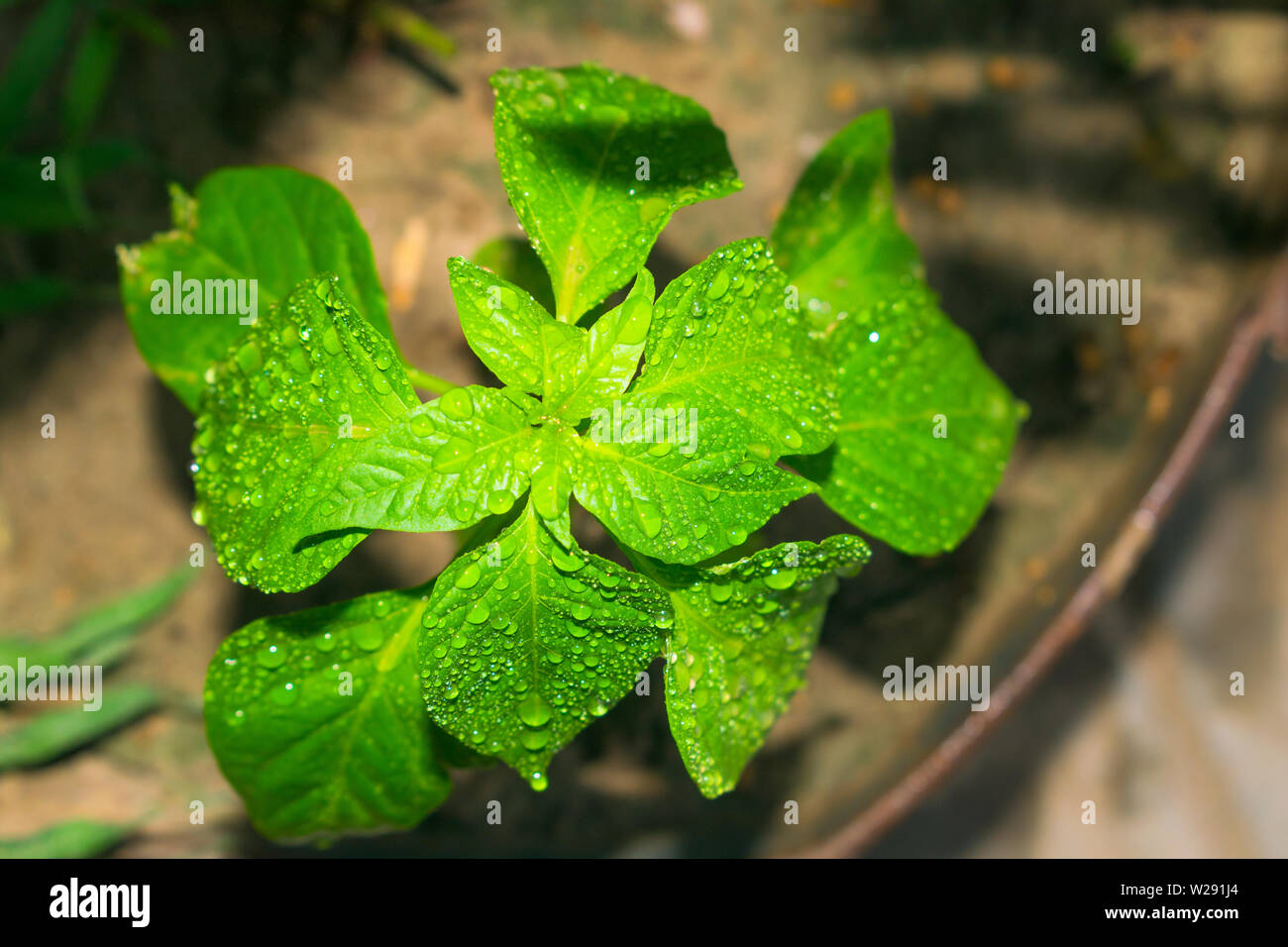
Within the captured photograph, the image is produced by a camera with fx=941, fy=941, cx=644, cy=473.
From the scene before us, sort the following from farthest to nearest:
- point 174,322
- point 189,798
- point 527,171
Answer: point 189,798 < point 174,322 < point 527,171

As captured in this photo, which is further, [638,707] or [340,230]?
[638,707]

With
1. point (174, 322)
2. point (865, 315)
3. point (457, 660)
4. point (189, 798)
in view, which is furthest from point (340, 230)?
point (189, 798)

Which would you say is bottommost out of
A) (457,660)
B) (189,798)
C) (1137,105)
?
(189,798)

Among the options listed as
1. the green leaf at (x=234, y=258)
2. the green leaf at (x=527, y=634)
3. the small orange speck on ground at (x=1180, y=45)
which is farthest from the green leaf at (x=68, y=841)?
the small orange speck on ground at (x=1180, y=45)

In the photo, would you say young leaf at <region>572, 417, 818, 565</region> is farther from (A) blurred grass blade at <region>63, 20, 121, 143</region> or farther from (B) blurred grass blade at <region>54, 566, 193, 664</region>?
(A) blurred grass blade at <region>63, 20, 121, 143</region>

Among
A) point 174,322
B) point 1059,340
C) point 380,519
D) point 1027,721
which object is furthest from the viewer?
point 1027,721

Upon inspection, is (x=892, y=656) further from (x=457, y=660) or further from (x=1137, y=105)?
(x=1137, y=105)

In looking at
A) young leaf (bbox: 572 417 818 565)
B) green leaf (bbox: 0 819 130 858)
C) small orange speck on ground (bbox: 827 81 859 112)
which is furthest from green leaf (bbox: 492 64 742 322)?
green leaf (bbox: 0 819 130 858)

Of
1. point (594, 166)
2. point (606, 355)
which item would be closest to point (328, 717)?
point (606, 355)
